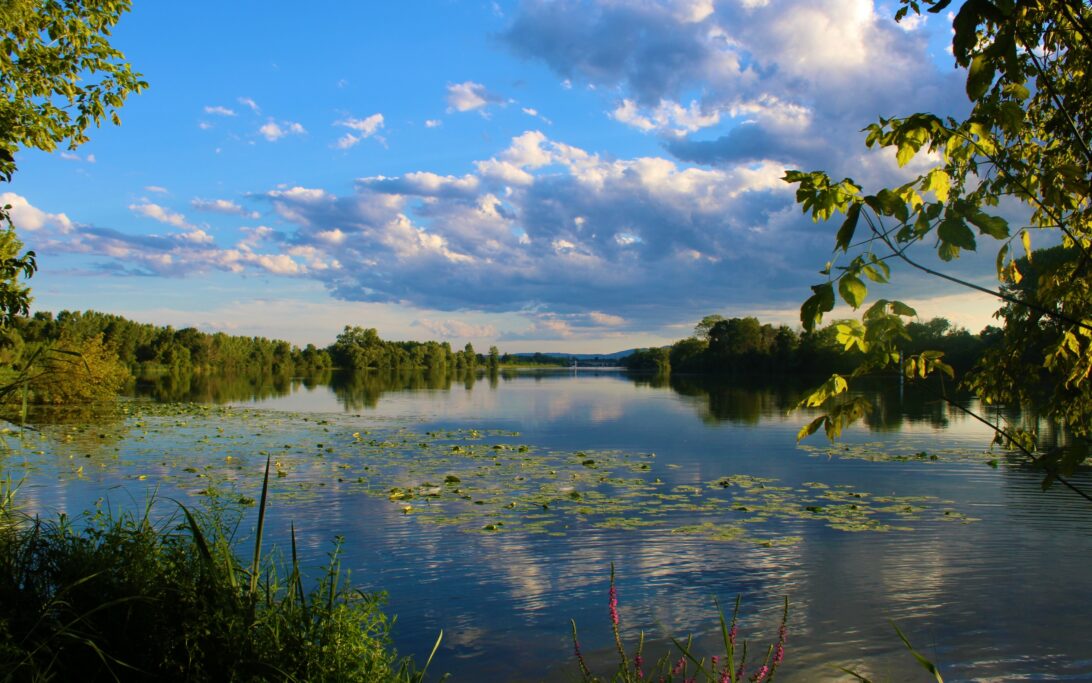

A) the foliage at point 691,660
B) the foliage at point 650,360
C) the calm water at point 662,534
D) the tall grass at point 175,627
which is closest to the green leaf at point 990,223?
the foliage at point 691,660

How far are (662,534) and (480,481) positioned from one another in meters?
4.91

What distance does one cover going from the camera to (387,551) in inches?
353

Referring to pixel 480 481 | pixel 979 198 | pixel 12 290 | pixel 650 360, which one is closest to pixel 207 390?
pixel 480 481

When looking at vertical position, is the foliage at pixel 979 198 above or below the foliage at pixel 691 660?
above

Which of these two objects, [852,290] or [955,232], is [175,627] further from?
[955,232]

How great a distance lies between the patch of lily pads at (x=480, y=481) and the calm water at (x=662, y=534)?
7 centimetres

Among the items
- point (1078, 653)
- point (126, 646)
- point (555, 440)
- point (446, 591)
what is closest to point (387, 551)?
point (446, 591)

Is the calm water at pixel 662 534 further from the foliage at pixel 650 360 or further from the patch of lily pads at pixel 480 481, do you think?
the foliage at pixel 650 360

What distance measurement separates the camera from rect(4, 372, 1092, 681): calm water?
21.5 feet

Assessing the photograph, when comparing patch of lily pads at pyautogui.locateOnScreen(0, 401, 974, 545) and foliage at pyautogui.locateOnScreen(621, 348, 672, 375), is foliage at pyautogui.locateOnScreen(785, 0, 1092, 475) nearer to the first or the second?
patch of lily pads at pyautogui.locateOnScreen(0, 401, 974, 545)

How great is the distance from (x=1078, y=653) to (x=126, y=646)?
7.75 m

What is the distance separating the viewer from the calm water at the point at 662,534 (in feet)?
21.5

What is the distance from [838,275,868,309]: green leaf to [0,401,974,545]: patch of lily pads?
26.7 ft

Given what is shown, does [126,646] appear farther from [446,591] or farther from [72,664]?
[446,591]
